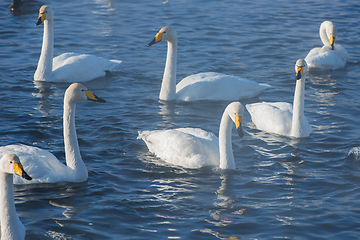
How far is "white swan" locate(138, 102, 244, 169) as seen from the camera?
782 cm

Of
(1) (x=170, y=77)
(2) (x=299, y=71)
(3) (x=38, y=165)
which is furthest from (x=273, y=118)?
(3) (x=38, y=165)

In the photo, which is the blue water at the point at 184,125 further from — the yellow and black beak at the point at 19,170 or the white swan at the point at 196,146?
the yellow and black beak at the point at 19,170

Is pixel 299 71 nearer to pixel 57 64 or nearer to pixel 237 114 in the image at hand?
pixel 237 114

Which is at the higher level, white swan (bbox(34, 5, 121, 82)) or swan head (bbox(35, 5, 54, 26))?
swan head (bbox(35, 5, 54, 26))

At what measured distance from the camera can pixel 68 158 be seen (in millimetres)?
7371

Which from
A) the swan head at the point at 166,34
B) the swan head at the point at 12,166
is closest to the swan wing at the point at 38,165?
the swan head at the point at 12,166

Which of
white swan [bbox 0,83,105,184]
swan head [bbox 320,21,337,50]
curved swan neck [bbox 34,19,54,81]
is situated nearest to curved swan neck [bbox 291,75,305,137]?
white swan [bbox 0,83,105,184]

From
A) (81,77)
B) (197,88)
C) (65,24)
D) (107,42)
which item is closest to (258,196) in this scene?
(197,88)

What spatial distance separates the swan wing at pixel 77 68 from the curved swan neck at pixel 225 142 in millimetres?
5645

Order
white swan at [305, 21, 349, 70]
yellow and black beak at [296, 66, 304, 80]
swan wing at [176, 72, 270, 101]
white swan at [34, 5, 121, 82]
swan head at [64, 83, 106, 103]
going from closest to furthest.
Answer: swan head at [64, 83, 106, 103] < yellow and black beak at [296, 66, 304, 80] < swan wing at [176, 72, 270, 101] < white swan at [34, 5, 121, 82] < white swan at [305, 21, 349, 70]

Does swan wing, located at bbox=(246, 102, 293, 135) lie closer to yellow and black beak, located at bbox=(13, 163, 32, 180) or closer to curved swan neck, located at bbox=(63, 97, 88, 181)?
curved swan neck, located at bbox=(63, 97, 88, 181)

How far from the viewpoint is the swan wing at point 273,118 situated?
9.67 m

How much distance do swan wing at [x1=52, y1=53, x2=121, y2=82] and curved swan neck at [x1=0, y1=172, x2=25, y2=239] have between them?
22.9ft

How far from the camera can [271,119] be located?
9766 mm
